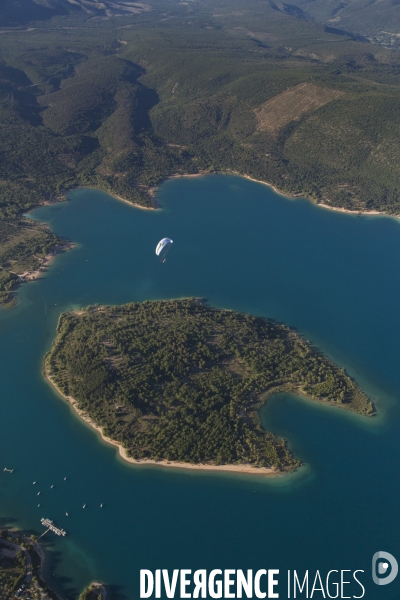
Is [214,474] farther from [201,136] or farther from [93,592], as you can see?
[201,136]

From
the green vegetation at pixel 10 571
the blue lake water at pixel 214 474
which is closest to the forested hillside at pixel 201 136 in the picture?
the blue lake water at pixel 214 474

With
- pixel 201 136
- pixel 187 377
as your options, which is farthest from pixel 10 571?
pixel 201 136

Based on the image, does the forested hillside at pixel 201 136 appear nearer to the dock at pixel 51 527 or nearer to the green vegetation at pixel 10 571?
the dock at pixel 51 527

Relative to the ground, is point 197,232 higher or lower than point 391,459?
higher

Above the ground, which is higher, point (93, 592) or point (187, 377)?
point (187, 377)

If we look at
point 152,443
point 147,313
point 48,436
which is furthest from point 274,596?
point 147,313

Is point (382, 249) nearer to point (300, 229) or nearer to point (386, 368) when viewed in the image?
point (300, 229)
